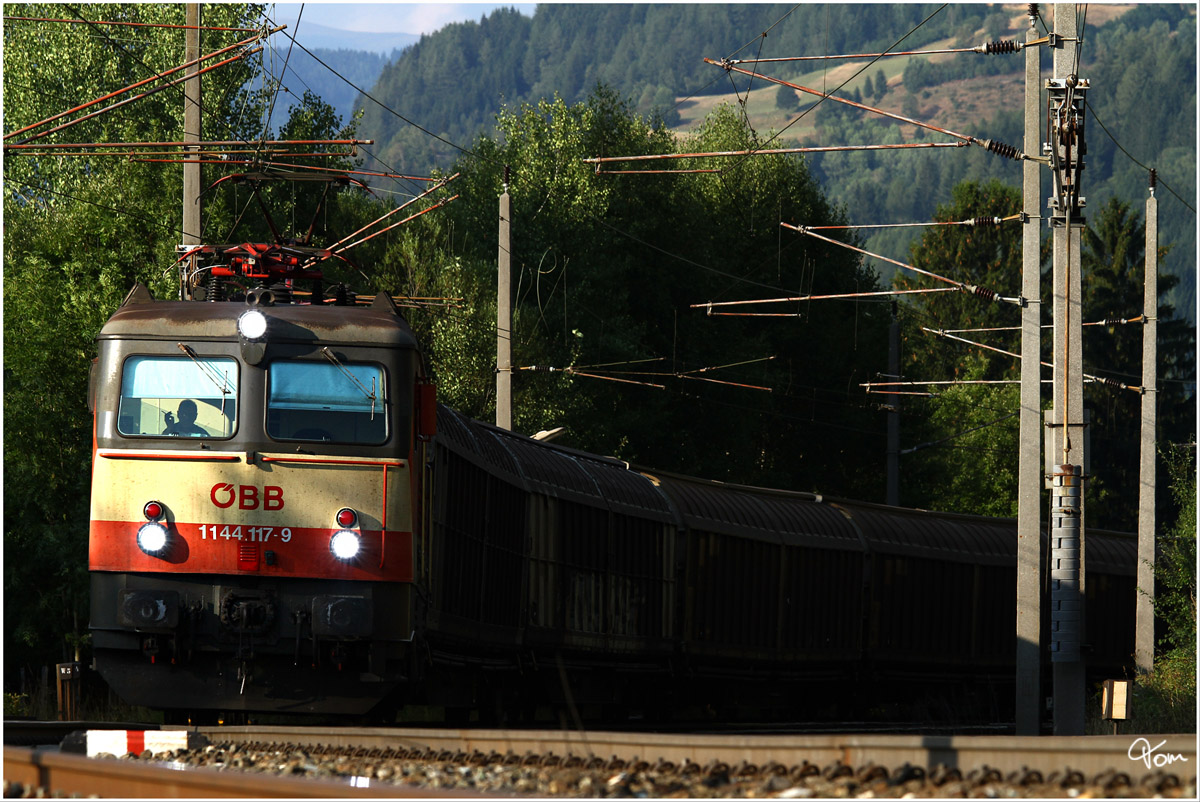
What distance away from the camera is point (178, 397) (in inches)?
471

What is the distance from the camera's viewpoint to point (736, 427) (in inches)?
1825

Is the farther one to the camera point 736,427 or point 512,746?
point 736,427

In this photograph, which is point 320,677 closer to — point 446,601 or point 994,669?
point 446,601

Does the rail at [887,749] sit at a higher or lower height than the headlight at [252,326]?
lower

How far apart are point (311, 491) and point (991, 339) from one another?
197 ft

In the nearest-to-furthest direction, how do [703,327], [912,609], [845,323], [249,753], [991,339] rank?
1. [249,753]
2. [912,609]
3. [703,327]
4. [845,323]
5. [991,339]

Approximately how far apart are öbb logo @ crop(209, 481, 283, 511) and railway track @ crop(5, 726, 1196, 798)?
9.41ft

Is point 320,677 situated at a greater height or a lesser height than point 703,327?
lesser

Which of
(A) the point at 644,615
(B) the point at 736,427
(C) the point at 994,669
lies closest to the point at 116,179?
(A) the point at 644,615

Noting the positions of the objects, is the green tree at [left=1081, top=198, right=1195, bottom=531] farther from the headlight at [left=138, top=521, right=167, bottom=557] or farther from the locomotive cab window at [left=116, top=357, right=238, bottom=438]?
the headlight at [left=138, top=521, right=167, bottom=557]

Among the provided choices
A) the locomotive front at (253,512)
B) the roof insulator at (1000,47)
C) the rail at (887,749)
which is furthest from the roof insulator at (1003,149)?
the rail at (887,749)

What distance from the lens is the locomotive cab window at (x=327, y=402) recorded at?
38.9 feet

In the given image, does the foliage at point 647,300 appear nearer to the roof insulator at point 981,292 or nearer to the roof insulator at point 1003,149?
the roof insulator at point 981,292

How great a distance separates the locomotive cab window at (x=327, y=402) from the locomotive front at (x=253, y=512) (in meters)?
0.01
